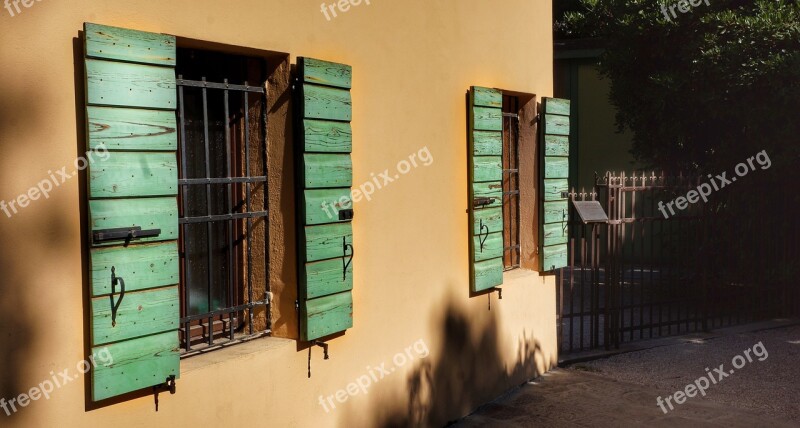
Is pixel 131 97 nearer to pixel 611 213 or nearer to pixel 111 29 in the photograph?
pixel 111 29

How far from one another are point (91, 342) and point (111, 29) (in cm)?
121

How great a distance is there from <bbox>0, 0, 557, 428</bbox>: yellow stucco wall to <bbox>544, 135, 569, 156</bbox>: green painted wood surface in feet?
1.65

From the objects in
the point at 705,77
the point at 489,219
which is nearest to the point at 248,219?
the point at 489,219

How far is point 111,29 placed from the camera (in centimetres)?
354

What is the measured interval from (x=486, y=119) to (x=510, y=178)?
1.02m

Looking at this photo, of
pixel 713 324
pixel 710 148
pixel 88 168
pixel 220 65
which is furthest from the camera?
pixel 710 148

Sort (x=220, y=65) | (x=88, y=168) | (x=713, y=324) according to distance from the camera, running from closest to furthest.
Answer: (x=88, y=168) < (x=220, y=65) < (x=713, y=324)

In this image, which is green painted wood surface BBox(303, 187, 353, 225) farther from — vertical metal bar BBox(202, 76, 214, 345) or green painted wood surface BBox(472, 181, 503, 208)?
green painted wood surface BBox(472, 181, 503, 208)

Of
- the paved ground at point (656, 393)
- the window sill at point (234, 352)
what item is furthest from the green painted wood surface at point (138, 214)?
the paved ground at point (656, 393)

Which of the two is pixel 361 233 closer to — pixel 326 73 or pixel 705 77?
pixel 326 73

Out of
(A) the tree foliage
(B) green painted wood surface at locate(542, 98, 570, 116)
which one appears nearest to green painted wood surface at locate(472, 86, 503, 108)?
(B) green painted wood surface at locate(542, 98, 570, 116)

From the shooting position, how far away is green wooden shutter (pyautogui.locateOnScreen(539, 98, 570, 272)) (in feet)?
25.0

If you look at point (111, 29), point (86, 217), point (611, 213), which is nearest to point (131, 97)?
point (111, 29)

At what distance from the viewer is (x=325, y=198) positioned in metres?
4.82
